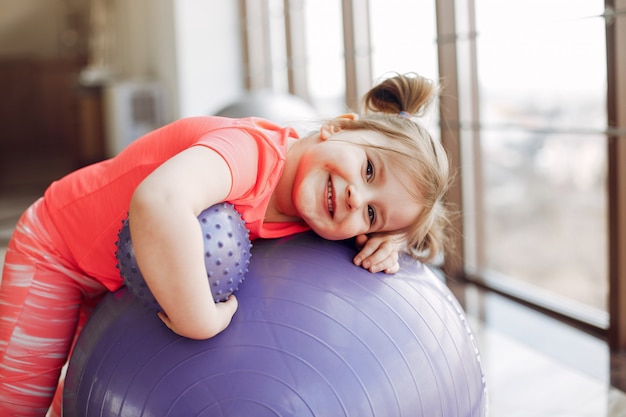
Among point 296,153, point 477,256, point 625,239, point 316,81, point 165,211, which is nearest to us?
point 165,211

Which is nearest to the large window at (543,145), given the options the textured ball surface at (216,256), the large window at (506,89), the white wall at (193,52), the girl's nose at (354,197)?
the large window at (506,89)

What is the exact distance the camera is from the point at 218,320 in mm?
1113

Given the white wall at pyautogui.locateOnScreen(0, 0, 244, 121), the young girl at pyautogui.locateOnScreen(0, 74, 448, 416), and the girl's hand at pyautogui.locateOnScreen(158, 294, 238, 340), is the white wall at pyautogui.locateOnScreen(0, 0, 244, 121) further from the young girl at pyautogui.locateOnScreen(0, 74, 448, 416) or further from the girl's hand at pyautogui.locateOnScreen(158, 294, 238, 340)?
the girl's hand at pyautogui.locateOnScreen(158, 294, 238, 340)

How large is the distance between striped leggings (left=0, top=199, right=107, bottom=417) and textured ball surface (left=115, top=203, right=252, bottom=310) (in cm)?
38

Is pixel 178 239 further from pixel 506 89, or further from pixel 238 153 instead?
pixel 506 89

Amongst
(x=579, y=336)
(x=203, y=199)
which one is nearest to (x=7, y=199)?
(x=579, y=336)

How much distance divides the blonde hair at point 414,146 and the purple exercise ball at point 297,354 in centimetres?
15

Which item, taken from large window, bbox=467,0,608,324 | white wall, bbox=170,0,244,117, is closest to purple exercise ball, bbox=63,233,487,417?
large window, bbox=467,0,608,324

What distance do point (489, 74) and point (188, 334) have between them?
2332 millimetres

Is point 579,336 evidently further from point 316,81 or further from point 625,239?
point 316,81

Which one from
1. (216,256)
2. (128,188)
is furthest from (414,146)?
(128,188)

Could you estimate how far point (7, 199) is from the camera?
5586mm

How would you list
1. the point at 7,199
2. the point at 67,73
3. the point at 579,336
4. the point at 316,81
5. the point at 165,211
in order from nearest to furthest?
the point at 165,211 < the point at 579,336 < the point at 316,81 < the point at 7,199 < the point at 67,73

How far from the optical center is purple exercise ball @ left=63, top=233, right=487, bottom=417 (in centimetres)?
109
